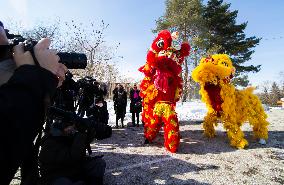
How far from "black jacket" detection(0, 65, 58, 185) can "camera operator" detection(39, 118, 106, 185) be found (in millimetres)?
2326

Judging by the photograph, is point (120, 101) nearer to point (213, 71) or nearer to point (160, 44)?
point (160, 44)

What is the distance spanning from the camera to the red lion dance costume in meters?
5.71

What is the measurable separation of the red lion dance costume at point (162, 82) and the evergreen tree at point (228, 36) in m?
14.1

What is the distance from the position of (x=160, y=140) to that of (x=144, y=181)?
260 centimetres

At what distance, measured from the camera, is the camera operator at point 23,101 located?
731 mm

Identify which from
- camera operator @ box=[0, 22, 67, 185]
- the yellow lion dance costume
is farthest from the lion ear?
camera operator @ box=[0, 22, 67, 185]

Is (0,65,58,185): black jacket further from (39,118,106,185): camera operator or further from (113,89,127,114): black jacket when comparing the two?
(113,89,127,114): black jacket

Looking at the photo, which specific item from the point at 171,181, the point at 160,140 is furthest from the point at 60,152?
the point at 160,140

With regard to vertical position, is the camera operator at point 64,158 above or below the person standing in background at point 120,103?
below

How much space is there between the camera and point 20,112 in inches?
29.2

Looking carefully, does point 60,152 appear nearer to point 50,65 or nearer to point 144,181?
point 144,181

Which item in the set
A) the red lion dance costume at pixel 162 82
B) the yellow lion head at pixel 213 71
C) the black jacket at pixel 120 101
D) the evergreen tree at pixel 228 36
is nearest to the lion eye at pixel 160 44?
the red lion dance costume at pixel 162 82

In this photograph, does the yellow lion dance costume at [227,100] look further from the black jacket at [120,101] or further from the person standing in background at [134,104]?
the black jacket at [120,101]

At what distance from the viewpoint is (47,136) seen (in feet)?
10.9
